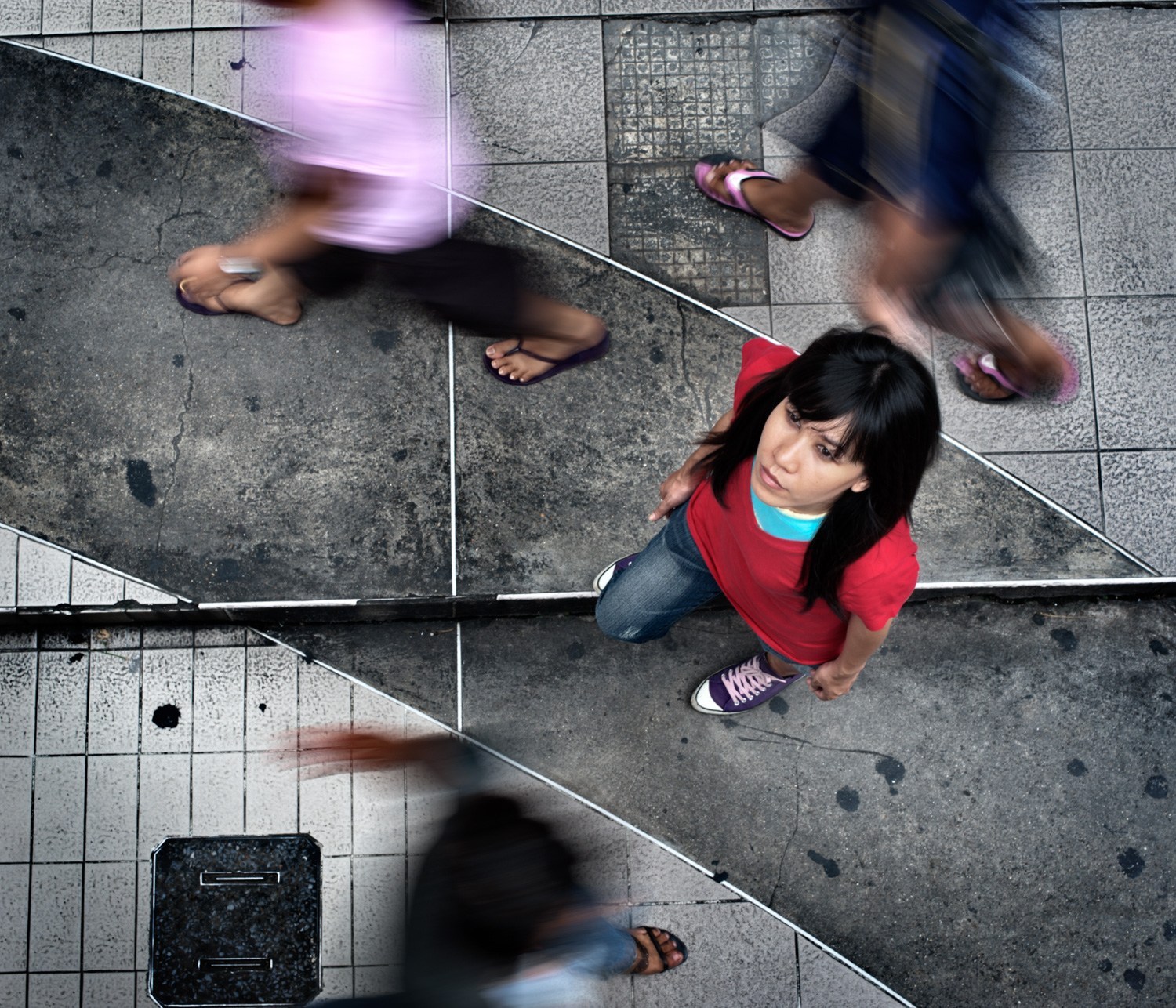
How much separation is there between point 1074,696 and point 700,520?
202 centimetres

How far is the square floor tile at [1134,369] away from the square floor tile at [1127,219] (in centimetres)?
9

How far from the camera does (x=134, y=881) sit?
3564 mm

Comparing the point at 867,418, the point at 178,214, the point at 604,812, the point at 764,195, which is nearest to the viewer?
the point at 867,418

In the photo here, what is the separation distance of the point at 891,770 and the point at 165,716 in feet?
9.44

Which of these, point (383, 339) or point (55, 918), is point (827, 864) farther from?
point (55, 918)

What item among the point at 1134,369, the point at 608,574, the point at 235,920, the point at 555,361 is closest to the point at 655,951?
the point at 608,574

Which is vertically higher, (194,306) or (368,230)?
(368,230)

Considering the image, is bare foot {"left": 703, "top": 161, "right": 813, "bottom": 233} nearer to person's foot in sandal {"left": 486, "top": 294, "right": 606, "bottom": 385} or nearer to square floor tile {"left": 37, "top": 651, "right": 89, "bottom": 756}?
person's foot in sandal {"left": 486, "top": 294, "right": 606, "bottom": 385}

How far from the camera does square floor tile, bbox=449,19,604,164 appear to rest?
4.05 m

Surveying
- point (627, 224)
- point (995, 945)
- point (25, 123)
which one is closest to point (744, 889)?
point (995, 945)

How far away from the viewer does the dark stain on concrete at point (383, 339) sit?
390 cm

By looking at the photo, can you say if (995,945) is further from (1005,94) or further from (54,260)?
(54,260)

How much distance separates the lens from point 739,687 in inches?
141

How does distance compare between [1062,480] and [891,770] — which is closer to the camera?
[891,770]
